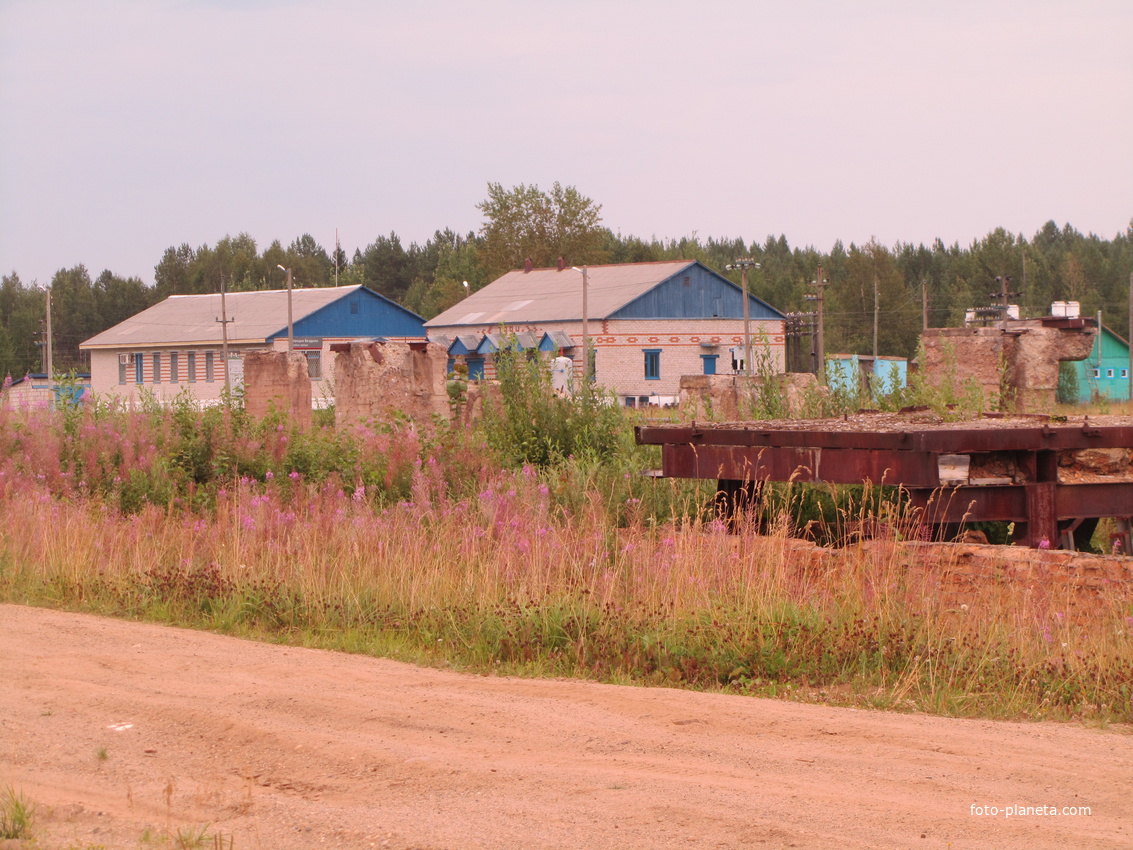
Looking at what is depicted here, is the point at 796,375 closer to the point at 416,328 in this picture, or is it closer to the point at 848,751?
the point at 848,751

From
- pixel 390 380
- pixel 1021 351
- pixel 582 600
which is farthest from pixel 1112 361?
pixel 582 600

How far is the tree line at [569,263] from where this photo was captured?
77.7 m

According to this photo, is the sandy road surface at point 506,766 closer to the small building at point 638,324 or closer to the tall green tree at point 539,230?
the small building at point 638,324

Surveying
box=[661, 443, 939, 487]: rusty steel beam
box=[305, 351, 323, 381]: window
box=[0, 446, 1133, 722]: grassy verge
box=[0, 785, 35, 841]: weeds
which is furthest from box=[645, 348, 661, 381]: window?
box=[0, 785, 35, 841]: weeds

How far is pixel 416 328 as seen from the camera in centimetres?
5503

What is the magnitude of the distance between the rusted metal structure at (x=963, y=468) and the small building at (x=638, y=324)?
37604mm

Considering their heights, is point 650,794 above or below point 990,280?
below

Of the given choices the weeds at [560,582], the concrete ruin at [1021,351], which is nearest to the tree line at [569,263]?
the concrete ruin at [1021,351]

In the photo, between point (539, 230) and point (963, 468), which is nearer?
point (963, 468)

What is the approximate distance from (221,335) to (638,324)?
61.2 ft

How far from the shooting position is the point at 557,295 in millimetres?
55219

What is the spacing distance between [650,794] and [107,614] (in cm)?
508

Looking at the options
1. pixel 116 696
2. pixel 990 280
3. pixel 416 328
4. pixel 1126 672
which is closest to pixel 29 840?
pixel 116 696

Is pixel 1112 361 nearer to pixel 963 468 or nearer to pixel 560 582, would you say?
pixel 963 468
